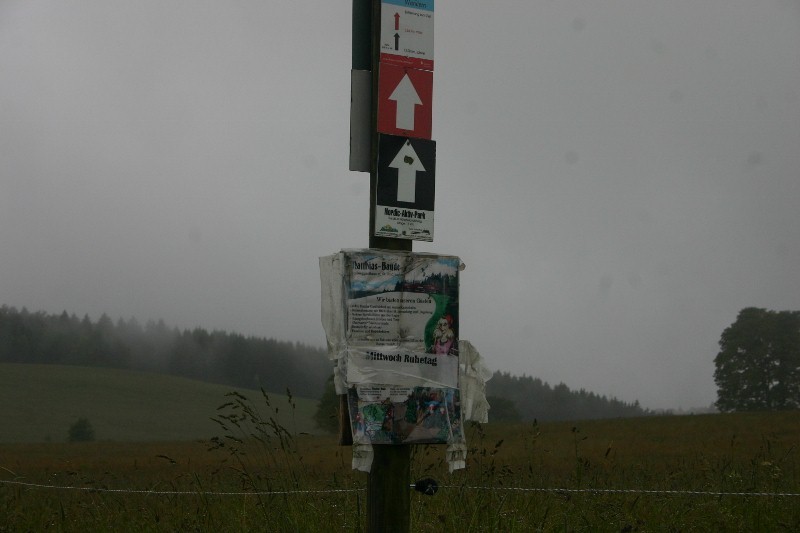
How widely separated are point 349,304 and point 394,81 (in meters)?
1.10

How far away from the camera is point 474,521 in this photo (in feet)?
14.7

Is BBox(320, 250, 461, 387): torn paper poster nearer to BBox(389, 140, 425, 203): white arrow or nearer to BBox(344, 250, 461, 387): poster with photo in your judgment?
BBox(344, 250, 461, 387): poster with photo

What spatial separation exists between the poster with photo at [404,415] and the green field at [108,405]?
60.1 metres

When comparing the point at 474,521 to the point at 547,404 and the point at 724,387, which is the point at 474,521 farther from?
the point at 547,404

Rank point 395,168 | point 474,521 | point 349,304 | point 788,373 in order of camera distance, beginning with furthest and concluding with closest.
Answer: point 788,373 → point 474,521 → point 395,168 → point 349,304

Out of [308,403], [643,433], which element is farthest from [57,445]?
[308,403]

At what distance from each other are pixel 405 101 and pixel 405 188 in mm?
429

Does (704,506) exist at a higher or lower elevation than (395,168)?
lower

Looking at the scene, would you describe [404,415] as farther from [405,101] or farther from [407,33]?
[407,33]

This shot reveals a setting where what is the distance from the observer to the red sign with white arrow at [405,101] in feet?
11.6

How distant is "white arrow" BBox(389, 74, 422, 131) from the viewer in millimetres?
3559

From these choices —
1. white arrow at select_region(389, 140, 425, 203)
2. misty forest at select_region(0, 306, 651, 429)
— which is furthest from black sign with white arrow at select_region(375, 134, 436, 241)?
misty forest at select_region(0, 306, 651, 429)

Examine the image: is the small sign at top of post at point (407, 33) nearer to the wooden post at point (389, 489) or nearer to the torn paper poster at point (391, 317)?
the wooden post at point (389, 489)

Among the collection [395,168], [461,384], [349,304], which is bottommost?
[461,384]
